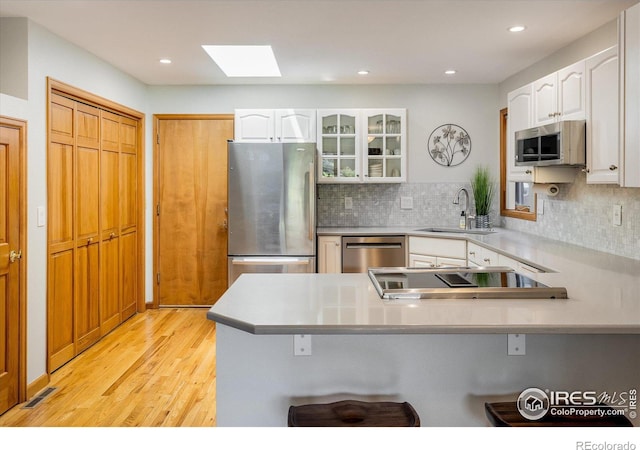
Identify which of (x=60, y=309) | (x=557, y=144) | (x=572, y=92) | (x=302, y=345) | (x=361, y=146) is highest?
(x=572, y=92)

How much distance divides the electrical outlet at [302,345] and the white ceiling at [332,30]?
2025mm

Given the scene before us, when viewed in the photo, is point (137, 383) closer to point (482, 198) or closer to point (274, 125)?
point (274, 125)

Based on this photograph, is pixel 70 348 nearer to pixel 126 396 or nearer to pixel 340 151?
pixel 126 396

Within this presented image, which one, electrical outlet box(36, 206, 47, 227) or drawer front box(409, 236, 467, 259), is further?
drawer front box(409, 236, 467, 259)

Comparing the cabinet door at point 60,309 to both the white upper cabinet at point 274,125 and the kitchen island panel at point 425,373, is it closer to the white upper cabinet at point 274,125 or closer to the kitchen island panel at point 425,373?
the white upper cabinet at point 274,125

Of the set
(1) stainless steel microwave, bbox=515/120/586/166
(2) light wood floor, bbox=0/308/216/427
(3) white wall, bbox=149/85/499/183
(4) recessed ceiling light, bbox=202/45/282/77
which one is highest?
(4) recessed ceiling light, bbox=202/45/282/77

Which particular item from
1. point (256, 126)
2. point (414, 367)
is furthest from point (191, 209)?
point (414, 367)

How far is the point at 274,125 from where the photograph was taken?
5.21 meters

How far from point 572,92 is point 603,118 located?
40cm

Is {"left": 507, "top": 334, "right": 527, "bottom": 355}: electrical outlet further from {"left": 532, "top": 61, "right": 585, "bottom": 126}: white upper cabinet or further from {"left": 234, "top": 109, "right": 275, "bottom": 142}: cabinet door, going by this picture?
{"left": 234, "top": 109, "right": 275, "bottom": 142}: cabinet door

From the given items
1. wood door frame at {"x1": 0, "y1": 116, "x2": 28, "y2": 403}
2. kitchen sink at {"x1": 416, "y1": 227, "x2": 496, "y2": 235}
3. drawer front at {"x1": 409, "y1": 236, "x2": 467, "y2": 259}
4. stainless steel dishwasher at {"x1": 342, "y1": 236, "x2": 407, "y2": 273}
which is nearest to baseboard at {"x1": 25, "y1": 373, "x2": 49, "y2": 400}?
wood door frame at {"x1": 0, "y1": 116, "x2": 28, "y2": 403}

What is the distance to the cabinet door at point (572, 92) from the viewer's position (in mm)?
3150

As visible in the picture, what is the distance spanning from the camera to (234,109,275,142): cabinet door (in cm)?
521
